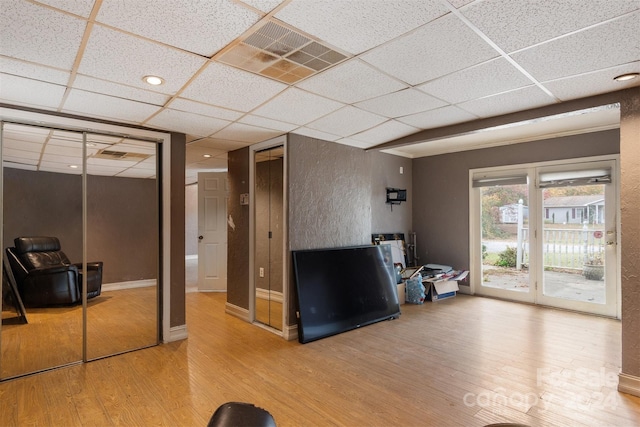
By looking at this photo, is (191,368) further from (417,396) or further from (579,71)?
(579,71)

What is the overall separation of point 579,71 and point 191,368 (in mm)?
3884

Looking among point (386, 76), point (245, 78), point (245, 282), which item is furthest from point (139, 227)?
point (386, 76)

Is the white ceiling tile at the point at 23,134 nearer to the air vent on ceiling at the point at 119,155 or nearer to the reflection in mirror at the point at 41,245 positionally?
→ the reflection in mirror at the point at 41,245

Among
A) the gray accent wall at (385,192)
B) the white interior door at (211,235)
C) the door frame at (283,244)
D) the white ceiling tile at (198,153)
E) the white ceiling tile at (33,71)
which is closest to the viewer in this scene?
the white ceiling tile at (33,71)

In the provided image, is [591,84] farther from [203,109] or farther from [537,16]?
[203,109]

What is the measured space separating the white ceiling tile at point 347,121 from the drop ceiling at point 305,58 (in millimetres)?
30

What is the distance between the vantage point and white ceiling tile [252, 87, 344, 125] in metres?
2.79

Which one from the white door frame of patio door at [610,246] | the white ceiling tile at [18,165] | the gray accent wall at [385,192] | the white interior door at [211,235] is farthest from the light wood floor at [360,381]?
the white interior door at [211,235]

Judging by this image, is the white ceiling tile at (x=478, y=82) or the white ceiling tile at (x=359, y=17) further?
the white ceiling tile at (x=478, y=82)

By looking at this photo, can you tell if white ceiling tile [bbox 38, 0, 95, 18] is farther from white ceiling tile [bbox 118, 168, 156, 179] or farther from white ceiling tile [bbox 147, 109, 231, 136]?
white ceiling tile [bbox 118, 168, 156, 179]

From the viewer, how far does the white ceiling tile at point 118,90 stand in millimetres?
2397

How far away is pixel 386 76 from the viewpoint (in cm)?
243

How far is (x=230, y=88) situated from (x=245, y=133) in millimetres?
1291

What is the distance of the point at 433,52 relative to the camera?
208 cm
